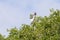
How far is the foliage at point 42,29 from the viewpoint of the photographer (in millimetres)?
17141

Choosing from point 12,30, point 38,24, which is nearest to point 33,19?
point 38,24

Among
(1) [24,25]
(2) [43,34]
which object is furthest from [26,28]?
(2) [43,34]

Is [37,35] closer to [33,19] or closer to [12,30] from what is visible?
[33,19]

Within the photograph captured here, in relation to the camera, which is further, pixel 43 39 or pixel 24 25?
pixel 24 25

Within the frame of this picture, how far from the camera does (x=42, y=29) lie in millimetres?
17266

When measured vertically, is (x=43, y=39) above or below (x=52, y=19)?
below

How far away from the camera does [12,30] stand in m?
19.2

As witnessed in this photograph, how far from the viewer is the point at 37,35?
17.6 metres

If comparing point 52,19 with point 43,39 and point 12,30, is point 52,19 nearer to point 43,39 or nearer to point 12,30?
point 43,39

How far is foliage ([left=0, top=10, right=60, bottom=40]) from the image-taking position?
17.1 m

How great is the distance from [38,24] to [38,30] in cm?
35

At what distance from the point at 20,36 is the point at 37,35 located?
131 cm

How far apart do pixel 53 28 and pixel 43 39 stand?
2.72 ft

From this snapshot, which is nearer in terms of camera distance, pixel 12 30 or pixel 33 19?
pixel 33 19
